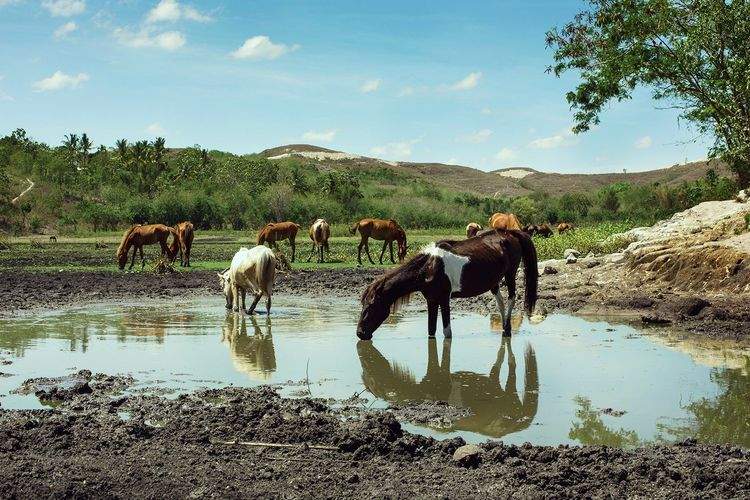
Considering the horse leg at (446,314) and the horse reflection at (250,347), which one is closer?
the horse reflection at (250,347)

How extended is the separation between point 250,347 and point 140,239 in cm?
1689

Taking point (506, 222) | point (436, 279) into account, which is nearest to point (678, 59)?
point (506, 222)

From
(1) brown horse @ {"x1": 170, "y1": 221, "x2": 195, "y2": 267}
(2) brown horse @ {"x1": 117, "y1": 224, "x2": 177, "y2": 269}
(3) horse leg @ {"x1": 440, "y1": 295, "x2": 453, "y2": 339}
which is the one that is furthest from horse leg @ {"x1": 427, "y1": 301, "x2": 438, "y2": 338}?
(1) brown horse @ {"x1": 170, "y1": 221, "x2": 195, "y2": 267}

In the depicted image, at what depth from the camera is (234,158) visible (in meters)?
95.8

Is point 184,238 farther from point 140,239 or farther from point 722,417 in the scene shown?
point 722,417

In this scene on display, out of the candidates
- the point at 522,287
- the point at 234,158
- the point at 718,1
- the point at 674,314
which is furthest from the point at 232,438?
the point at 234,158

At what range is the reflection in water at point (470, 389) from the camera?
319 inches

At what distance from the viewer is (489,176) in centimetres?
15588

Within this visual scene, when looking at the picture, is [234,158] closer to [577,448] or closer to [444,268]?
[444,268]

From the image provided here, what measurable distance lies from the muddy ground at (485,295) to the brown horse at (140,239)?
2047 mm

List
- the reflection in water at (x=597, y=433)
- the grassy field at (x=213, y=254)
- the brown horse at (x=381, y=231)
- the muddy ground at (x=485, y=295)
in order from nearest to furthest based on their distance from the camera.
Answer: the reflection in water at (x=597, y=433) → the muddy ground at (x=485, y=295) → the grassy field at (x=213, y=254) → the brown horse at (x=381, y=231)

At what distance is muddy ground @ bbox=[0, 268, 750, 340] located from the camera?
14.4 metres

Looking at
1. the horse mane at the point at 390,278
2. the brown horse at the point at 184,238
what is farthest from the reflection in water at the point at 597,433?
the brown horse at the point at 184,238

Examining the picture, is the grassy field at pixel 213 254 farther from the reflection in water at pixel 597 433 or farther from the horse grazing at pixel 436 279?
the reflection in water at pixel 597 433
